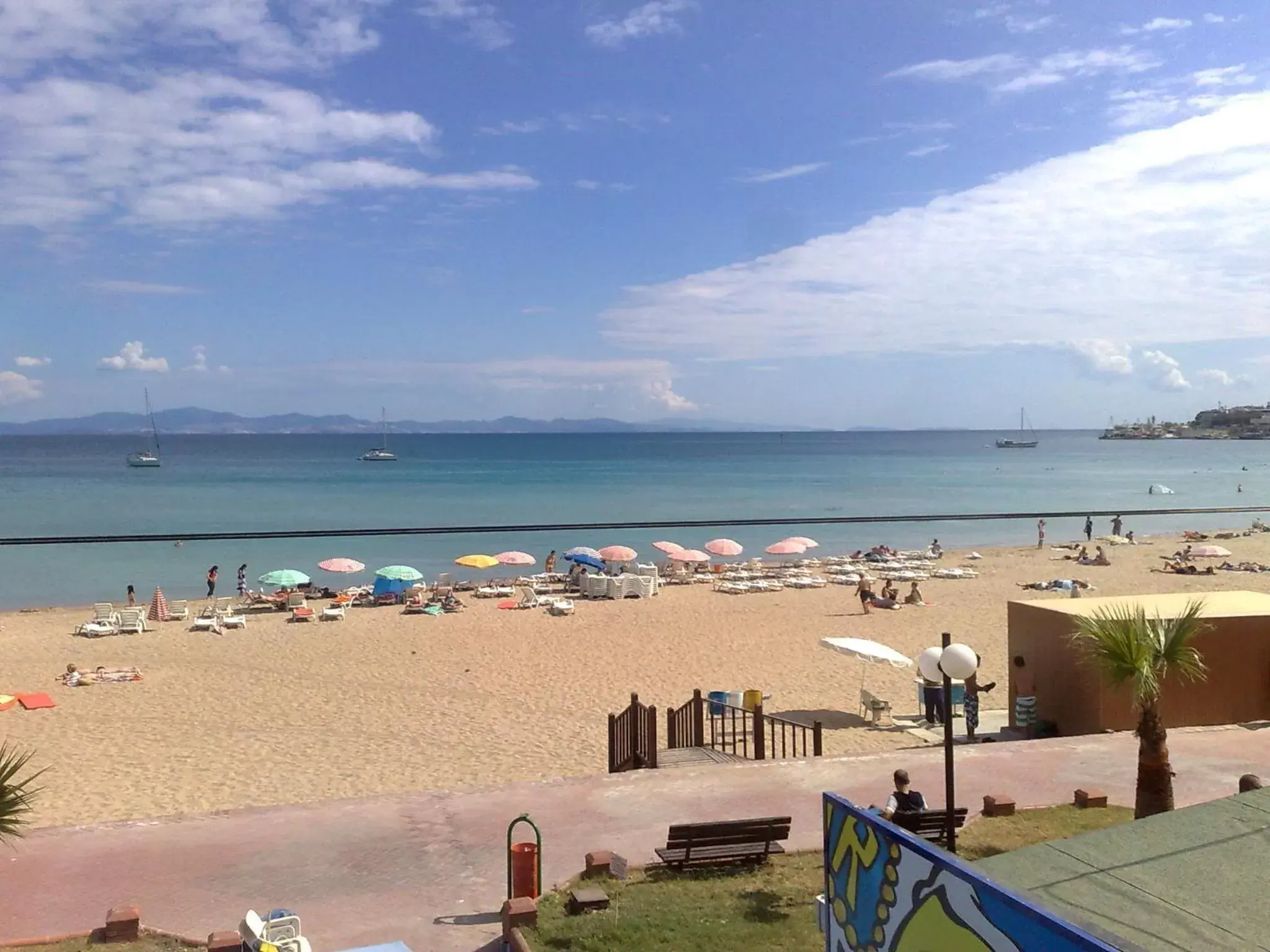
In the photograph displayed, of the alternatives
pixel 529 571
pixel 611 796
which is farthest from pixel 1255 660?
pixel 529 571

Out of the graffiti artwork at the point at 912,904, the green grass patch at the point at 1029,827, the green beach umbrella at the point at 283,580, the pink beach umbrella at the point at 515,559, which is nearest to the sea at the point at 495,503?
the pink beach umbrella at the point at 515,559

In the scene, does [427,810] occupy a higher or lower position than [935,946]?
lower

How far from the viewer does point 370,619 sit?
2427 centimetres

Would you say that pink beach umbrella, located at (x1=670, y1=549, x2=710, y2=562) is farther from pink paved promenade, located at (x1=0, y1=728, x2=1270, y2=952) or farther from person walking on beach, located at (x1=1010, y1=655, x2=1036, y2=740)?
pink paved promenade, located at (x1=0, y1=728, x2=1270, y2=952)

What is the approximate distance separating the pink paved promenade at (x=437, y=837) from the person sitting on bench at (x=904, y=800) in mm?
948

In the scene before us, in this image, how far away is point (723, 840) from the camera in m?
7.39

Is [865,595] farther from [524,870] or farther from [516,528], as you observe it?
[524,870]

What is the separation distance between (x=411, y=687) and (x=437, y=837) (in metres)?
8.66

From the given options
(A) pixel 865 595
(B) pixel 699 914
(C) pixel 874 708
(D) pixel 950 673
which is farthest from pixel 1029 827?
(A) pixel 865 595

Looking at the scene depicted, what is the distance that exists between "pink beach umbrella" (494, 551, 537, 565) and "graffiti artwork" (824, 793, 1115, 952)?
25873 mm

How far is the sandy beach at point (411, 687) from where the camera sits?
11625 millimetres

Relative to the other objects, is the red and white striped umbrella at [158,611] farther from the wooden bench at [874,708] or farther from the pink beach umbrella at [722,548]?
the wooden bench at [874,708]

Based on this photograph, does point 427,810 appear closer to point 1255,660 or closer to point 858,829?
point 858,829

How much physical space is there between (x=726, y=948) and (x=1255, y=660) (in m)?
9.03
